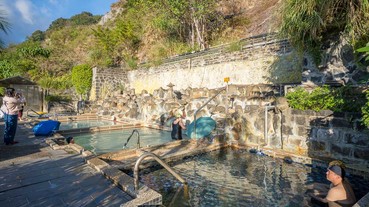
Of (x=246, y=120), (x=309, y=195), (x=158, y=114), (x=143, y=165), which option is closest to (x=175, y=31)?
(x=158, y=114)

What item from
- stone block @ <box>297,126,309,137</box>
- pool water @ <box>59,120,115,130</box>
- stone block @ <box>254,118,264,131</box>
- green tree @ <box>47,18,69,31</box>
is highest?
green tree @ <box>47,18,69,31</box>

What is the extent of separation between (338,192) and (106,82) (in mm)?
21226

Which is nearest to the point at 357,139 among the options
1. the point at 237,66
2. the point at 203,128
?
the point at 203,128

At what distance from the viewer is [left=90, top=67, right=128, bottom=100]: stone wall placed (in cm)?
2142

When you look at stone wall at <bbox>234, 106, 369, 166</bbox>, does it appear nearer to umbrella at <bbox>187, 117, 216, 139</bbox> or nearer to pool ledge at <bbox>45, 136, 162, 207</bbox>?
umbrella at <bbox>187, 117, 216, 139</bbox>

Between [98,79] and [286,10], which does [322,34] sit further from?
[98,79]

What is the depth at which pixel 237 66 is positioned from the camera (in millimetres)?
13820

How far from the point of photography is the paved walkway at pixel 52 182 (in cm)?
306

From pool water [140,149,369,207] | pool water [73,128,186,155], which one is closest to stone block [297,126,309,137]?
pool water [140,149,369,207]

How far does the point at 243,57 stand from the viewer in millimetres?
13539

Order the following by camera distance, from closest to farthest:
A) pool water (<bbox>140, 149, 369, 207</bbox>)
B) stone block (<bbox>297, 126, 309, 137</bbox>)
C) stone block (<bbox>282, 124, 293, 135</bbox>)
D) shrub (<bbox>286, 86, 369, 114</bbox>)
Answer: pool water (<bbox>140, 149, 369, 207</bbox>), shrub (<bbox>286, 86, 369, 114</bbox>), stone block (<bbox>297, 126, 309, 137</bbox>), stone block (<bbox>282, 124, 293, 135</bbox>)

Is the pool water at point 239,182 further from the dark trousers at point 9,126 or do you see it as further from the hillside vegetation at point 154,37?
the hillside vegetation at point 154,37

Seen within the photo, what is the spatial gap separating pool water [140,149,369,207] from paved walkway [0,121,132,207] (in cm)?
102

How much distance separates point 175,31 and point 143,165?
19.3 metres
